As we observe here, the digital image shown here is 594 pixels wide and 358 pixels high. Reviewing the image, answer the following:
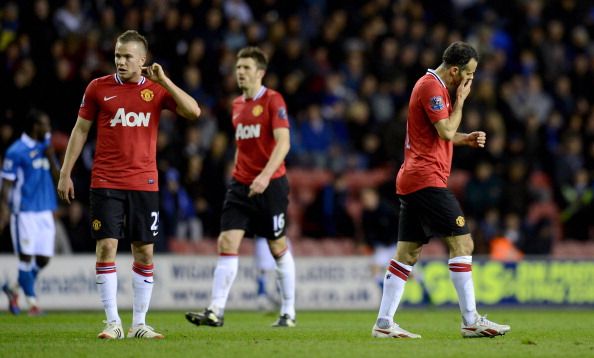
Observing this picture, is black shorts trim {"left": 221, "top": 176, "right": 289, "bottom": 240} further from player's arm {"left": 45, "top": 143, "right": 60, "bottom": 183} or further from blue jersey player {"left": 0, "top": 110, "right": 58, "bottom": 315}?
blue jersey player {"left": 0, "top": 110, "right": 58, "bottom": 315}

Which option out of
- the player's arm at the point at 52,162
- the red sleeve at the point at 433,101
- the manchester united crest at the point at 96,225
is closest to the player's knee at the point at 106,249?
the manchester united crest at the point at 96,225

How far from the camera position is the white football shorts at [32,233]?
46.9 ft

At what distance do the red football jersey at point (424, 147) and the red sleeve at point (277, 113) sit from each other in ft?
7.11

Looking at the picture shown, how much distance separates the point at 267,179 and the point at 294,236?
849 centimetres

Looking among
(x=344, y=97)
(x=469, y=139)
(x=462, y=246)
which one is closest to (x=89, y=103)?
(x=469, y=139)

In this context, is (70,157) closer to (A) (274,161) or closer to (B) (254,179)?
(A) (274,161)

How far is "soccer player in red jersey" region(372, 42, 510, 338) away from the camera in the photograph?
9555 millimetres

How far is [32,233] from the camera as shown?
1430cm

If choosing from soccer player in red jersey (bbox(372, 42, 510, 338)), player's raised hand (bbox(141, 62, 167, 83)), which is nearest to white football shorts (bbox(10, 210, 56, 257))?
player's raised hand (bbox(141, 62, 167, 83))

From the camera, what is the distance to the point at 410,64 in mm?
22578

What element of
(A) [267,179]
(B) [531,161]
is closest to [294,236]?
(B) [531,161]

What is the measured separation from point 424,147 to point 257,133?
2.61m

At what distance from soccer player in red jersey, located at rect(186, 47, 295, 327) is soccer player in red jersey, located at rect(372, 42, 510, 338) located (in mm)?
2089

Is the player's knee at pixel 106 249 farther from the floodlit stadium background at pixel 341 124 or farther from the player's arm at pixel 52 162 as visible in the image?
the floodlit stadium background at pixel 341 124
